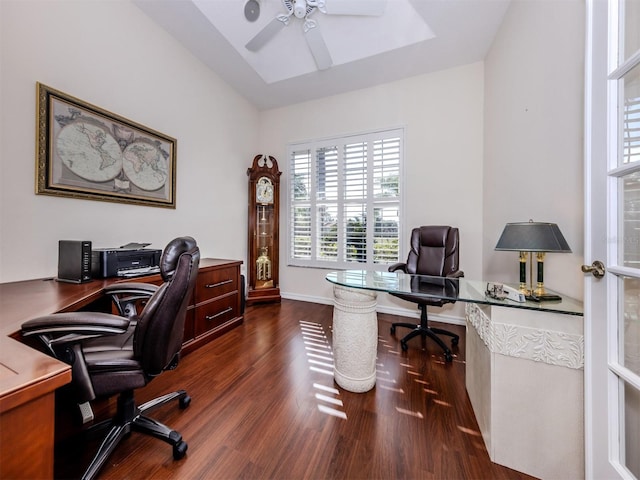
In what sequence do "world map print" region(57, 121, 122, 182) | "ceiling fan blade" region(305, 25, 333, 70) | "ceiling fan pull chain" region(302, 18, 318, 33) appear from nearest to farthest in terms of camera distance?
1. "world map print" region(57, 121, 122, 182)
2. "ceiling fan pull chain" region(302, 18, 318, 33)
3. "ceiling fan blade" region(305, 25, 333, 70)

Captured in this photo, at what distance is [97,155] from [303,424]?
257 cm

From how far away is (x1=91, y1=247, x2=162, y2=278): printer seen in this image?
70.0 inches

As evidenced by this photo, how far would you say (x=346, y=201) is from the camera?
11.5 feet

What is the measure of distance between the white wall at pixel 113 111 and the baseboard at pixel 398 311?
3.82 ft

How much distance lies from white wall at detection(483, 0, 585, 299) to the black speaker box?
3.04 m

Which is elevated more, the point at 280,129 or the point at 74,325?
the point at 280,129

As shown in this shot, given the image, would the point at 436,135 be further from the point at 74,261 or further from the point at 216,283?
the point at 74,261

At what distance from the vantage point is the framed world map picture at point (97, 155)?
5.71 feet

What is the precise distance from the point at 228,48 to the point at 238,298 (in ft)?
9.36

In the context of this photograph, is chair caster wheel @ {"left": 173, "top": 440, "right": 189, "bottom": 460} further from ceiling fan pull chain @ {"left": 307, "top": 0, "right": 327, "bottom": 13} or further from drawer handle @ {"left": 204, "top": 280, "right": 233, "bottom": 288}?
ceiling fan pull chain @ {"left": 307, "top": 0, "right": 327, "bottom": 13}

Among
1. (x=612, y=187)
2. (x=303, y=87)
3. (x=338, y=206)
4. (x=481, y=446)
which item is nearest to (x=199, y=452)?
(x=481, y=446)

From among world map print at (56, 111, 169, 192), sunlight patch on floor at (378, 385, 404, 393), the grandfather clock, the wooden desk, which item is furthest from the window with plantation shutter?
the wooden desk

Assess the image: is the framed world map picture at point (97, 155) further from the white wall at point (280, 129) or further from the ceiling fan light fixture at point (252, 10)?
the ceiling fan light fixture at point (252, 10)

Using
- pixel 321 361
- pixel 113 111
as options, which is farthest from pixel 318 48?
pixel 321 361
